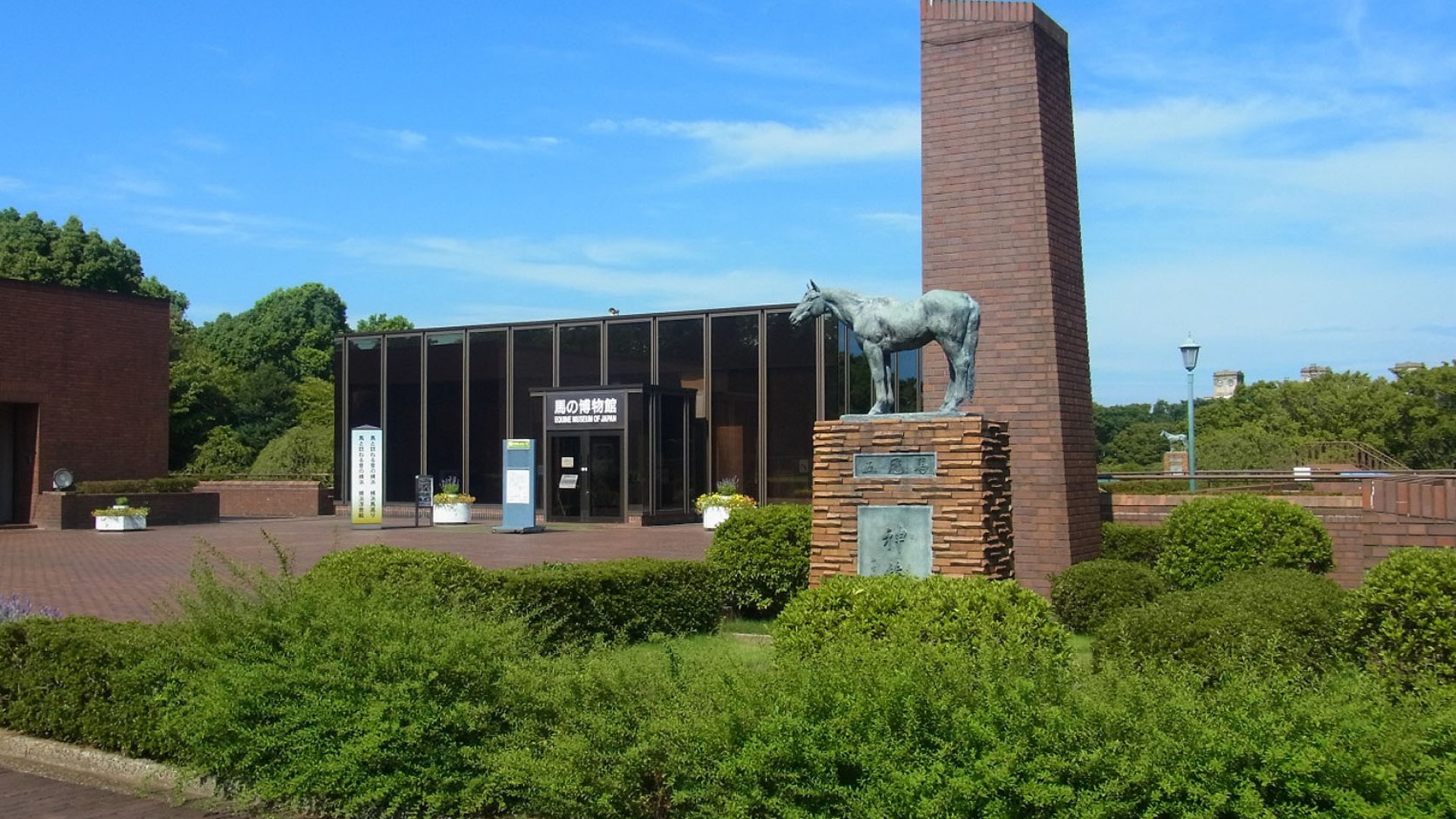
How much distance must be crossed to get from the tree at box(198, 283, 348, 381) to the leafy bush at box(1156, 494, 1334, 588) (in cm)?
6257

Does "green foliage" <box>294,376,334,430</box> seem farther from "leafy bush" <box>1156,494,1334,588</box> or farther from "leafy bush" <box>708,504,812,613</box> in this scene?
"leafy bush" <box>1156,494,1334,588</box>

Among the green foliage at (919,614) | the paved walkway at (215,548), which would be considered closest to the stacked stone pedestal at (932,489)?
the green foliage at (919,614)

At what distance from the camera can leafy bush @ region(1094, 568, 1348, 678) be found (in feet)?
21.6

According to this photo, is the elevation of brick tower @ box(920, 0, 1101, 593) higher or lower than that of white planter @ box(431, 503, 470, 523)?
higher

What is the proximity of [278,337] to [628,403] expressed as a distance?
1807 inches

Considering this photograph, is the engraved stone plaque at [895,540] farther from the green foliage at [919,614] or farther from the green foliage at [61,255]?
the green foliage at [61,255]

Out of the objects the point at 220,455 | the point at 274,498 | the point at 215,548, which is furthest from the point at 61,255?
the point at 215,548

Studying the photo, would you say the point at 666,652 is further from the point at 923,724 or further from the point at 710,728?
the point at 923,724

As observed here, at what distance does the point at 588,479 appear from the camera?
102ft

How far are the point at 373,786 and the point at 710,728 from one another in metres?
1.86

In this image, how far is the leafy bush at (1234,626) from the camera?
21.6 feet

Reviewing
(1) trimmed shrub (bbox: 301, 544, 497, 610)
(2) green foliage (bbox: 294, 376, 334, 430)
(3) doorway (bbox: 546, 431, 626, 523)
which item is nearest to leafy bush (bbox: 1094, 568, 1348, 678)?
(1) trimmed shrub (bbox: 301, 544, 497, 610)

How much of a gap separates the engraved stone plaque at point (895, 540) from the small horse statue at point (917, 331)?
84 cm

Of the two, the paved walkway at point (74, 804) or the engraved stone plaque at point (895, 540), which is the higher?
the engraved stone plaque at point (895, 540)
